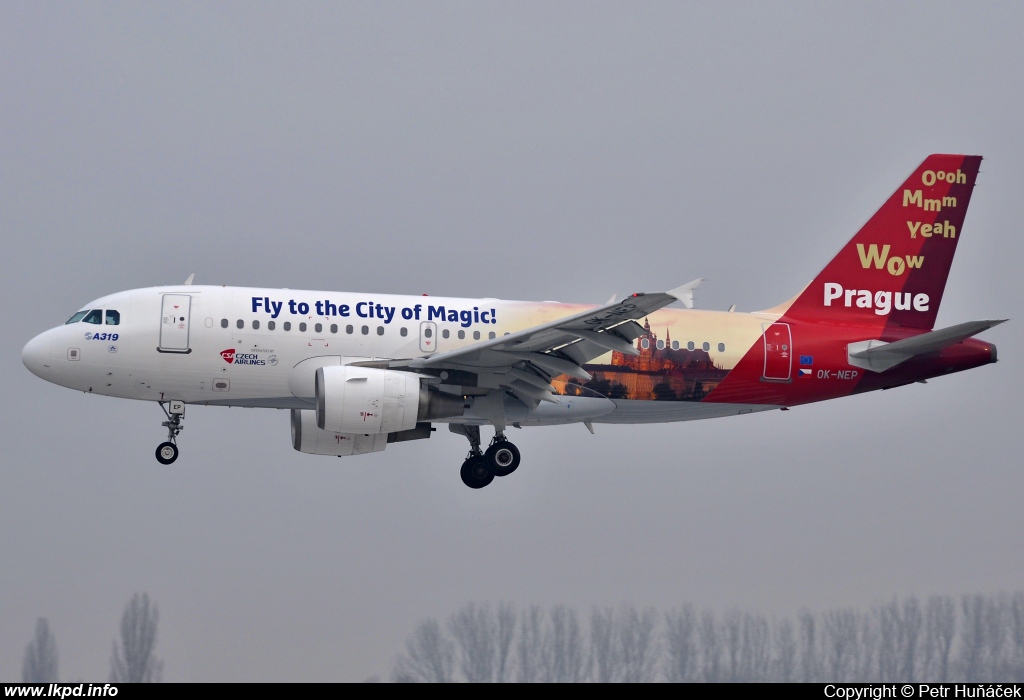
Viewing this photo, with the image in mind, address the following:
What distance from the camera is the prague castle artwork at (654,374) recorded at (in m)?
33.7

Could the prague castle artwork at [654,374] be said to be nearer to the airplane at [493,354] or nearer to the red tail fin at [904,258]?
the airplane at [493,354]

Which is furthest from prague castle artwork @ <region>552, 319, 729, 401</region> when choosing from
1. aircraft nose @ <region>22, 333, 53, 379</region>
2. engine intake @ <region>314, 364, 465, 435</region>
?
aircraft nose @ <region>22, 333, 53, 379</region>

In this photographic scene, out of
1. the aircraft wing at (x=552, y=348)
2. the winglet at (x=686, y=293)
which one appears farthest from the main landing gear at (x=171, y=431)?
the winglet at (x=686, y=293)

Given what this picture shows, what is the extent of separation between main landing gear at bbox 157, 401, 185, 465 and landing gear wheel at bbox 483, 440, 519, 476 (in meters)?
8.03

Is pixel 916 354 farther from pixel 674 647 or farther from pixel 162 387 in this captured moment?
pixel 162 387

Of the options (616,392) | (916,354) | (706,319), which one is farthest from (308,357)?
(916,354)

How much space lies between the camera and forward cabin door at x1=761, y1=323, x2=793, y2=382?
34.8 m

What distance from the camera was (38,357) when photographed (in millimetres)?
32281

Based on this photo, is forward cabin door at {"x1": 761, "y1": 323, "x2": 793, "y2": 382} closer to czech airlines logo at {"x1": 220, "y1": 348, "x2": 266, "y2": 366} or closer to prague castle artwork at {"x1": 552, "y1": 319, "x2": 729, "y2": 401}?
prague castle artwork at {"x1": 552, "y1": 319, "x2": 729, "y2": 401}

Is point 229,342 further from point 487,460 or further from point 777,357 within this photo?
point 777,357

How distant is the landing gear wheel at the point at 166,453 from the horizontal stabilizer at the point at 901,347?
59.4 ft

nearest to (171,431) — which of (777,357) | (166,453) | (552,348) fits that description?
(166,453)

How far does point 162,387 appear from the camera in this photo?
106 feet

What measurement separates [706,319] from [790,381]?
2829mm
